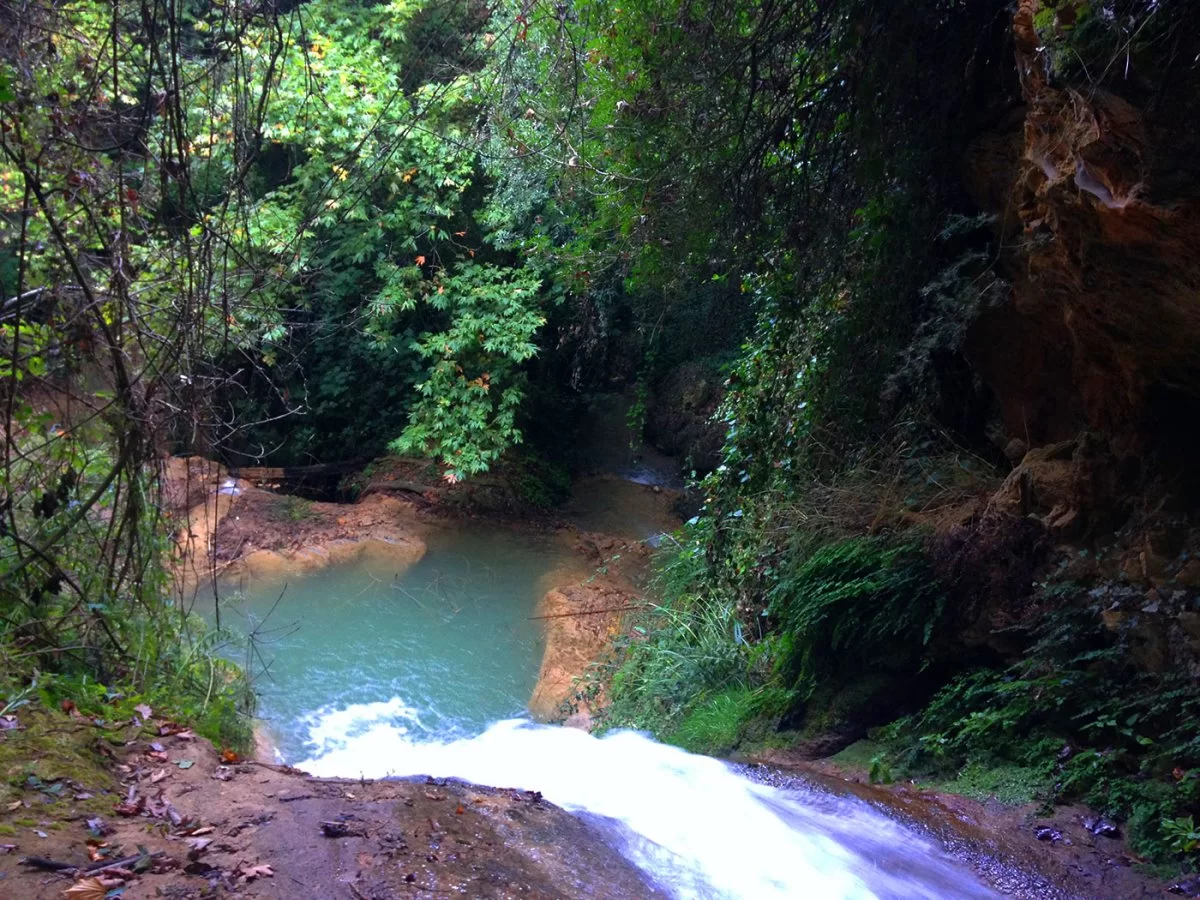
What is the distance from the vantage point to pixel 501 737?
704cm

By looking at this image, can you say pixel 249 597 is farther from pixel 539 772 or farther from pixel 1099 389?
pixel 1099 389

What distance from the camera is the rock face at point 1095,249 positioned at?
3.61 metres

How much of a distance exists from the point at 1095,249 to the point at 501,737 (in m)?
5.19

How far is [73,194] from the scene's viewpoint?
435 centimetres

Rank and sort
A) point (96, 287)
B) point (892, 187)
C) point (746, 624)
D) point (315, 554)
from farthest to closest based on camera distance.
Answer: point (315, 554), point (746, 624), point (892, 187), point (96, 287)

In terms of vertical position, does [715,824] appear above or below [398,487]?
above

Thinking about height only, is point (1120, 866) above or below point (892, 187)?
below

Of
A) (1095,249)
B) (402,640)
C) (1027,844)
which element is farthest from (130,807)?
(402,640)

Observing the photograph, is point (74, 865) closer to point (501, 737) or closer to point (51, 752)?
point (51, 752)

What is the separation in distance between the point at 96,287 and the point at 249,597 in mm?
8061

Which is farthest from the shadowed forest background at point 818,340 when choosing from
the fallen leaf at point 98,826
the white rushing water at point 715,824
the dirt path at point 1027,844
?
the fallen leaf at point 98,826

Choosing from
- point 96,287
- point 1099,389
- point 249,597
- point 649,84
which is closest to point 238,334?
point 96,287

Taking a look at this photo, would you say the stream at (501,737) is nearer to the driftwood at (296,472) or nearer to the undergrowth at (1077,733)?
the undergrowth at (1077,733)

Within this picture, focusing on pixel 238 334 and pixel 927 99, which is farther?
pixel 238 334
